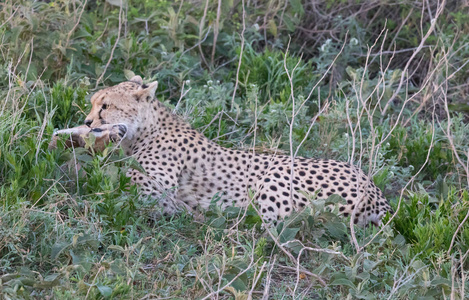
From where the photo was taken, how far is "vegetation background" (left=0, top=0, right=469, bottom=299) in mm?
Answer: 3434

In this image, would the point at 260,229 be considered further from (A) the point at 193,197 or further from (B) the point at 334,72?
(B) the point at 334,72

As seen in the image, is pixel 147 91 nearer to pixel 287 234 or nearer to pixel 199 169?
pixel 199 169

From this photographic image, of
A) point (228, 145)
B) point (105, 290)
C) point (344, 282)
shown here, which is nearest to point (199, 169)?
point (228, 145)

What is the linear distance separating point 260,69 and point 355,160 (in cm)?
141

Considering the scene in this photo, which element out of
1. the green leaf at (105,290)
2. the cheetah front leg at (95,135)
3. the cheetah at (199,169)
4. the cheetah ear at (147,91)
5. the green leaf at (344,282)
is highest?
the cheetah ear at (147,91)

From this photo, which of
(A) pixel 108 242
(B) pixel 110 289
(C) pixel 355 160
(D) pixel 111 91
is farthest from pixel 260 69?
(B) pixel 110 289

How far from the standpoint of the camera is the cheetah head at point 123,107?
4762mm

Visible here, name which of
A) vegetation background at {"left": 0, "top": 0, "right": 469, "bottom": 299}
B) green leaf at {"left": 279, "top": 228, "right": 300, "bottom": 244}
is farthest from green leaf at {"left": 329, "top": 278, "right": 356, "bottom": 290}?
green leaf at {"left": 279, "top": 228, "right": 300, "bottom": 244}

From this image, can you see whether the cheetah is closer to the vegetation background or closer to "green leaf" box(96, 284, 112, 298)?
the vegetation background

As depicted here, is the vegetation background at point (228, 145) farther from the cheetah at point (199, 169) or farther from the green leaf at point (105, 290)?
the cheetah at point (199, 169)

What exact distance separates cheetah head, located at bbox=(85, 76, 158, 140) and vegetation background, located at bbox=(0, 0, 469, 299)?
29 centimetres

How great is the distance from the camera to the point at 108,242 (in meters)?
3.77

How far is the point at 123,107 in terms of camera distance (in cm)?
482

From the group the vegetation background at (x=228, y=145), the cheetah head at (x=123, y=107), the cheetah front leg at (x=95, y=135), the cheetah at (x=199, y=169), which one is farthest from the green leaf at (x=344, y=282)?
the cheetah head at (x=123, y=107)
